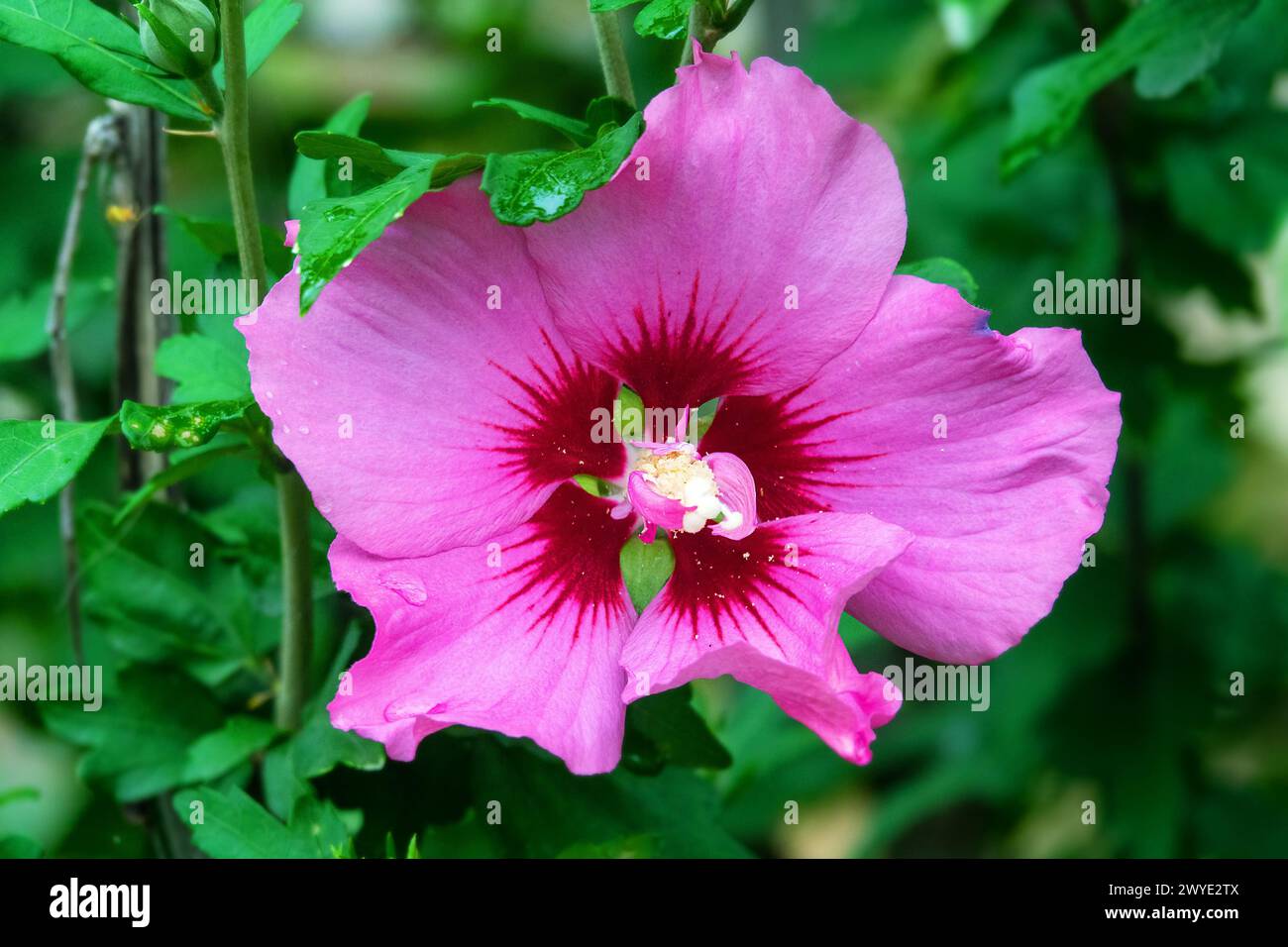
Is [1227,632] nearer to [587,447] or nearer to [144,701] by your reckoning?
[587,447]

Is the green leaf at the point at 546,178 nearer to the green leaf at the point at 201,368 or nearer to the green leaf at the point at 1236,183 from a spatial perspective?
the green leaf at the point at 201,368

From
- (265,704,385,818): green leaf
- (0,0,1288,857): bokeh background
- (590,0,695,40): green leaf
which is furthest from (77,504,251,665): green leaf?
(590,0,695,40): green leaf

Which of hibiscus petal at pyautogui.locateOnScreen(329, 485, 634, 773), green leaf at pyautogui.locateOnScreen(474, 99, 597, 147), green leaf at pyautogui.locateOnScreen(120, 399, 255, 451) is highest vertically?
green leaf at pyautogui.locateOnScreen(474, 99, 597, 147)

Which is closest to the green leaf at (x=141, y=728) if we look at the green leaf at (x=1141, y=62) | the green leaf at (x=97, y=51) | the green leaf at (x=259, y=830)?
the green leaf at (x=259, y=830)

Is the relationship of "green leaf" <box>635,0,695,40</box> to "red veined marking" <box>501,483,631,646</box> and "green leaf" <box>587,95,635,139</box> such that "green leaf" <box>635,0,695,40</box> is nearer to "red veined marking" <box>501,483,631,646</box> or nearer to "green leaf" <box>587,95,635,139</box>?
"green leaf" <box>587,95,635,139</box>

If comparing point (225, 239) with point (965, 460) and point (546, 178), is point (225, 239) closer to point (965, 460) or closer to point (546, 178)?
point (546, 178)
